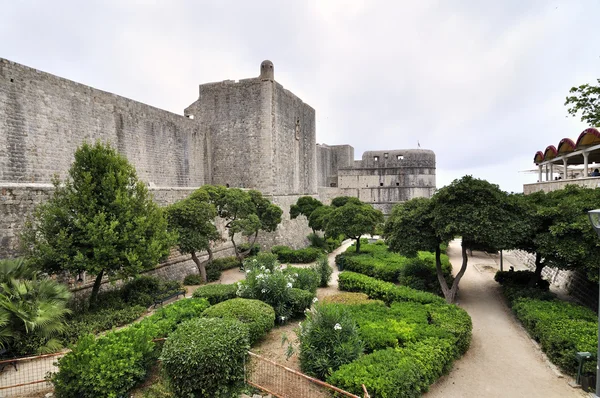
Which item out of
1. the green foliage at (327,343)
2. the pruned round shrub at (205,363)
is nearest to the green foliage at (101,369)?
the pruned round shrub at (205,363)

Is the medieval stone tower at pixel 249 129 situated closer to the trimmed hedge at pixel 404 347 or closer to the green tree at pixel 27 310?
the trimmed hedge at pixel 404 347

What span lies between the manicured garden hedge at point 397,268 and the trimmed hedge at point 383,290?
156 cm

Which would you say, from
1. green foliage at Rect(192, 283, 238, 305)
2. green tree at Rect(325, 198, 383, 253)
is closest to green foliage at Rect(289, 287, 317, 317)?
green foliage at Rect(192, 283, 238, 305)

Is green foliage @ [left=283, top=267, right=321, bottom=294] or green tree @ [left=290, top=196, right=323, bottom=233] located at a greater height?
green tree @ [left=290, top=196, right=323, bottom=233]

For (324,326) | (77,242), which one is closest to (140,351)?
(324,326)

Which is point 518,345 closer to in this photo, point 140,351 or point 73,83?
point 140,351

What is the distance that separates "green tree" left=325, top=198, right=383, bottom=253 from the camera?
17.2 metres

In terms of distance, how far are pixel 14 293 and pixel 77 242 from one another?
1.99m

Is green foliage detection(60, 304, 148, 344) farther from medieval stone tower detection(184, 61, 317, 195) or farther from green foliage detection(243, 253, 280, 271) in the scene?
medieval stone tower detection(184, 61, 317, 195)

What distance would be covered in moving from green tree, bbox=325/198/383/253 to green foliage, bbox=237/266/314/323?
26.5ft

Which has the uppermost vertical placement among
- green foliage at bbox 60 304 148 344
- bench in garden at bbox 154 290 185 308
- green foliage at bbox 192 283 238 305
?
green foliage at bbox 192 283 238 305

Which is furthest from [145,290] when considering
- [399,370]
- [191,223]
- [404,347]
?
[399,370]

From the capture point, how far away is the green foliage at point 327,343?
6.16 meters

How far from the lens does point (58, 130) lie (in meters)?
12.8
